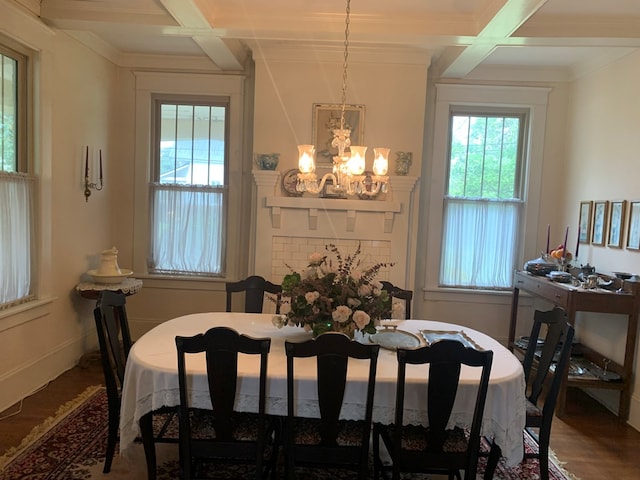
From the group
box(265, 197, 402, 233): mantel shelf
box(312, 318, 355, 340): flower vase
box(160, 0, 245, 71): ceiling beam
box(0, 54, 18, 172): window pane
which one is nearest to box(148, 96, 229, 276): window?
box(160, 0, 245, 71): ceiling beam

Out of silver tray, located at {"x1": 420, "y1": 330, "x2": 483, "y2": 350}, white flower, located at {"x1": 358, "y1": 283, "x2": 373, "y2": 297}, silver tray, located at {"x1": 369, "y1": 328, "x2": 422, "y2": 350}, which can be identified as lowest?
silver tray, located at {"x1": 420, "y1": 330, "x2": 483, "y2": 350}

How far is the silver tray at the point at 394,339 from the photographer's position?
8.38 ft

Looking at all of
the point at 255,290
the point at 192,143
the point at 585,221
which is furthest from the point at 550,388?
the point at 192,143

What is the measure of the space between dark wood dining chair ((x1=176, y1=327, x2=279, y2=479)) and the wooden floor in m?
1.39

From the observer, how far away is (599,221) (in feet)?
12.7

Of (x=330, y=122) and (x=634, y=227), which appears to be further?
(x=330, y=122)

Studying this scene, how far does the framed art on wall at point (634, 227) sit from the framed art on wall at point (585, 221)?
541 millimetres

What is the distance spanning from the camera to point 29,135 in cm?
344

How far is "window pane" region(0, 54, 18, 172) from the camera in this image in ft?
10.5

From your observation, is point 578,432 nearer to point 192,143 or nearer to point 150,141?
point 192,143

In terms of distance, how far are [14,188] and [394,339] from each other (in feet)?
9.03

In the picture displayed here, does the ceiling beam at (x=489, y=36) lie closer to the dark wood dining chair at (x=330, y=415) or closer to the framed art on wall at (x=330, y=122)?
the framed art on wall at (x=330, y=122)

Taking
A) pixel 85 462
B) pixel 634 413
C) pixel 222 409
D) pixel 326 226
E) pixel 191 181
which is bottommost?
pixel 85 462

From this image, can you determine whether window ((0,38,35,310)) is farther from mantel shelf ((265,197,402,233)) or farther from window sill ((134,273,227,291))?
mantel shelf ((265,197,402,233))
